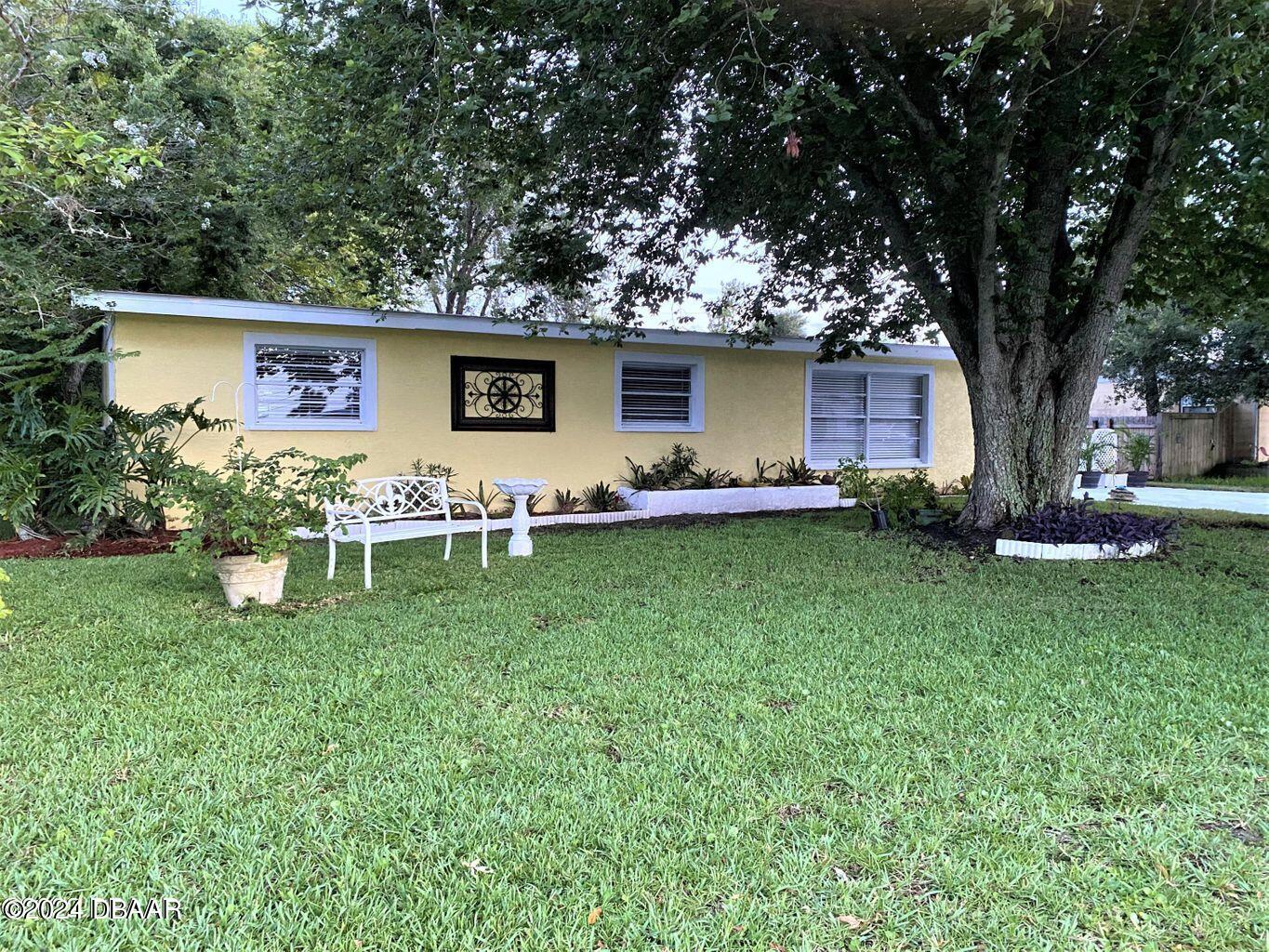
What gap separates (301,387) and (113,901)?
7404mm

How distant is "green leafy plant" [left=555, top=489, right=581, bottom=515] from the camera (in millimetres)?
9547

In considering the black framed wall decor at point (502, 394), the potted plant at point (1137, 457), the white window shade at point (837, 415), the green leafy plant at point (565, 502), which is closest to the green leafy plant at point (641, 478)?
the green leafy plant at point (565, 502)

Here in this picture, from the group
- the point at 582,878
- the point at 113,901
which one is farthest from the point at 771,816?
the point at 113,901

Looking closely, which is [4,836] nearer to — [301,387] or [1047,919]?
[1047,919]

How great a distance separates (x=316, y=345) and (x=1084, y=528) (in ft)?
27.4

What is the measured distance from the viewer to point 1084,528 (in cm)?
655

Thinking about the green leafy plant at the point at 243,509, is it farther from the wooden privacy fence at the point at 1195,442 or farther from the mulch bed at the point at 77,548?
the wooden privacy fence at the point at 1195,442

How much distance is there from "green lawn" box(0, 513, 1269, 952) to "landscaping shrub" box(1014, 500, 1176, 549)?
6.00 feet

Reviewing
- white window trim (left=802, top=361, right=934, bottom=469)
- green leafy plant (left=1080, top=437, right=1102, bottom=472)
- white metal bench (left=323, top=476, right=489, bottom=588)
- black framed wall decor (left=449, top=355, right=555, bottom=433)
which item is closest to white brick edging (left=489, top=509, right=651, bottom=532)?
black framed wall decor (left=449, top=355, right=555, bottom=433)

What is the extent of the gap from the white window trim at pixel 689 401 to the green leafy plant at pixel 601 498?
891 mm

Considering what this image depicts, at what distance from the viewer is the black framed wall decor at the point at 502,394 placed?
912cm

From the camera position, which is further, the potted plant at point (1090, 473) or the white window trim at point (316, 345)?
the potted plant at point (1090, 473)

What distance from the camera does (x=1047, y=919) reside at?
5.79 ft

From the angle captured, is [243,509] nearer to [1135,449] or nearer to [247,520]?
[247,520]
